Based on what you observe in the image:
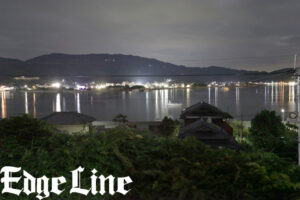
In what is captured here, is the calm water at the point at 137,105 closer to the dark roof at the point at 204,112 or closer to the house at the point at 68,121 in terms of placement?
the dark roof at the point at 204,112

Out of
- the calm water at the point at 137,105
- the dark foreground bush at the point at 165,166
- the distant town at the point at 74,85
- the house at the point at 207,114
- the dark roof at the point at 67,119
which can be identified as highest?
the distant town at the point at 74,85

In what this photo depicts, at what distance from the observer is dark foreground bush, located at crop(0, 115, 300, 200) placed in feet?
6.61

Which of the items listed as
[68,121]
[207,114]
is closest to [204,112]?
[207,114]

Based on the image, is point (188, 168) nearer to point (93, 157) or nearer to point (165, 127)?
point (93, 157)

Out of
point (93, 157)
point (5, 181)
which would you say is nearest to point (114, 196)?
point (93, 157)

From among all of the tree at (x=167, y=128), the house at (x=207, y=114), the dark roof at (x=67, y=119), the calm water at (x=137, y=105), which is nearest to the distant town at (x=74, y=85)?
the calm water at (x=137, y=105)

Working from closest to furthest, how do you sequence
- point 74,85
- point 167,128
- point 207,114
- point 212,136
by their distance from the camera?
point 212,136
point 207,114
point 167,128
point 74,85

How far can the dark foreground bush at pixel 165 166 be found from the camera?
2.01m

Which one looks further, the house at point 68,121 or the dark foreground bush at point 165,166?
the house at point 68,121

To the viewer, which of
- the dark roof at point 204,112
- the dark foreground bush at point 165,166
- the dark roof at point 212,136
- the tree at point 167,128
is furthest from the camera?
the tree at point 167,128

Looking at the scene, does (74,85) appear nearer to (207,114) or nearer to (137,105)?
(137,105)

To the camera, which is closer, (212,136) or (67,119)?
(212,136)

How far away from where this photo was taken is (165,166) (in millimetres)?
2217

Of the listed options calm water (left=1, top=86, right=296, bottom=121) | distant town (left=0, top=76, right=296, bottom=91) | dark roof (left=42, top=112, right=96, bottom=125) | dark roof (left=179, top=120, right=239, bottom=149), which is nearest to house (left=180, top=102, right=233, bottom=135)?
dark roof (left=179, top=120, right=239, bottom=149)
